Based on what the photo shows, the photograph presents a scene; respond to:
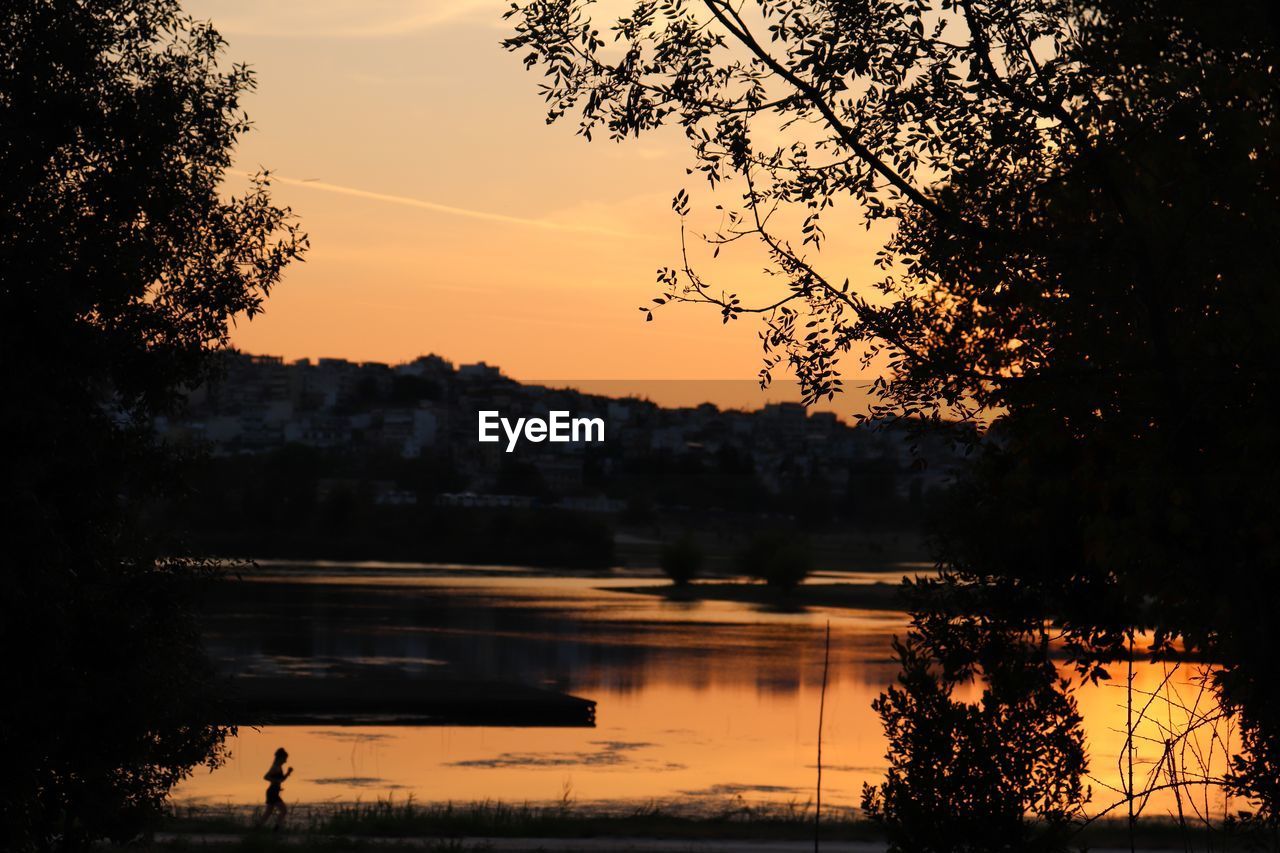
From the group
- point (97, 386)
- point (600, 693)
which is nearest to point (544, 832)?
point (97, 386)

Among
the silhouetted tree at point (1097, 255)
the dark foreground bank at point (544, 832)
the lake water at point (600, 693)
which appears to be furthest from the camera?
the lake water at point (600, 693)

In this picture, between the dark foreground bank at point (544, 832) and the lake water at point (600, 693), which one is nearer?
the dark foreground bank at point (544, 832)

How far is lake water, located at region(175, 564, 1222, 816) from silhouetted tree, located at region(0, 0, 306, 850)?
857 centimetres

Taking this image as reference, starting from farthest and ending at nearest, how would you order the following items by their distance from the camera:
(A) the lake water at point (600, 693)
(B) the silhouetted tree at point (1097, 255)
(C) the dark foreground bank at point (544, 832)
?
(A) the lake water at point (600, 693)
(C) the dark foreground bank at point (544, 832)
(B) the silhouetted tree at point (1097, 255)

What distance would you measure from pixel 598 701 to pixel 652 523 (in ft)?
404

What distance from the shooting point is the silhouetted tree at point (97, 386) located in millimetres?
12469

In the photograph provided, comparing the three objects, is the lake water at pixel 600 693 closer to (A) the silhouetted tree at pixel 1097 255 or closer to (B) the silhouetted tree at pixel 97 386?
(A) the silhouetted tree at pixel 1097 255

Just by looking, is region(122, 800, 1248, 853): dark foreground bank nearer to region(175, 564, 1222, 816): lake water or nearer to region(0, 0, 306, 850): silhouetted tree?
region(175, 564, 1222, 816): lake water

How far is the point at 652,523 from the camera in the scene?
17325cm

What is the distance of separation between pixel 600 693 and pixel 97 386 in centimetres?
4008

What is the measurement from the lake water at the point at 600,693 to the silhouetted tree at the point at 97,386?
857 cm

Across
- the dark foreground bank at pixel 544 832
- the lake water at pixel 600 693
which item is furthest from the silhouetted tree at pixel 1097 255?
the dark foreground bank at pixel 544 832

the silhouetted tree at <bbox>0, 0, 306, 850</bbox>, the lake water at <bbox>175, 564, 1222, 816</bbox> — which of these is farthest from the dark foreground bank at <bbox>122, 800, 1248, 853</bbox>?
the silhouetted tree at <bbox>0, 0, 306, 850</bbox>

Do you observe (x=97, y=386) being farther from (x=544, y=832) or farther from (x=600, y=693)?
(x=600, y=693)
